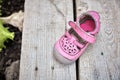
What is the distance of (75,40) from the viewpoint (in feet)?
5.00

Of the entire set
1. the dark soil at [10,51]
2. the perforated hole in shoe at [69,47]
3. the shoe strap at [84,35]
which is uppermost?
the shoe strap at [84,35]

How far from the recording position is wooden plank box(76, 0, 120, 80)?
1540 millimetres

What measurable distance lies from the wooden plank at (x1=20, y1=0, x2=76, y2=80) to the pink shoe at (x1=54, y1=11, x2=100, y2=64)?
8cm

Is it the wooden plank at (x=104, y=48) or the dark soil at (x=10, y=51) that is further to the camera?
the dark soil at (x=10, y=51)

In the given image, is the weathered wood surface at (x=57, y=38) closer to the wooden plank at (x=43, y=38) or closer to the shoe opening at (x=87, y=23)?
the wooden plank at (x=43, y=38)

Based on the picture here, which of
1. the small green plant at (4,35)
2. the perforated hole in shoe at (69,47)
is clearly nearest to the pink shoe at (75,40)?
the perforated hole in shoe at (69,47)

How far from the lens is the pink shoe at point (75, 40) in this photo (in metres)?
1.48

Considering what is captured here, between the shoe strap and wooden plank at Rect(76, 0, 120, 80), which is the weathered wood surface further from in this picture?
the shoe strap

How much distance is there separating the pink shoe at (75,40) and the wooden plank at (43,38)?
79mm

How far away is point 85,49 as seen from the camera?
1.61 meters

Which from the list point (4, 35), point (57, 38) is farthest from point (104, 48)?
point (4, 35)

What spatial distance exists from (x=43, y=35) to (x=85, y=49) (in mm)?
307

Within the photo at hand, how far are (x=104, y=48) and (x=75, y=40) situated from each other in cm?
24

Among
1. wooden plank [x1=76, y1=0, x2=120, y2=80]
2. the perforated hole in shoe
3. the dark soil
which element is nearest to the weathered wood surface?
wooden plank [x1=76, y1=0, x2=120, y2=80]
